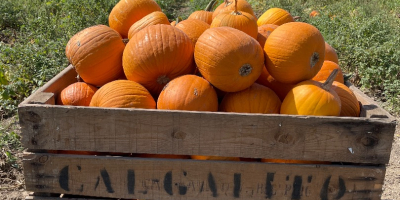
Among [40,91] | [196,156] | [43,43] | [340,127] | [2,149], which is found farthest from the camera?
[43,43]

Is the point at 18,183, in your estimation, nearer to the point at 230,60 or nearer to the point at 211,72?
the point at 211,72

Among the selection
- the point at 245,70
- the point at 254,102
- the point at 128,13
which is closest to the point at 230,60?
the point at 245,70

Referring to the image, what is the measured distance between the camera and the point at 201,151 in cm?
196

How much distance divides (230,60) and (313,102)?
0.48 m

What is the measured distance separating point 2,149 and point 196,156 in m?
2.52

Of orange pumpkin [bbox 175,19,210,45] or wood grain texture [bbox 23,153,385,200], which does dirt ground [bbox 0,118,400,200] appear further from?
orange pumpkin [bbox 175,19,210,45]

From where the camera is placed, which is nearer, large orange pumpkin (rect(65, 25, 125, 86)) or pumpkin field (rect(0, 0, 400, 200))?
pumpkin field (rect(0, 0, 400, 200))

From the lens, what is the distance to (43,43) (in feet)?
20.1

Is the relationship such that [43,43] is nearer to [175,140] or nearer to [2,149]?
[2,149]

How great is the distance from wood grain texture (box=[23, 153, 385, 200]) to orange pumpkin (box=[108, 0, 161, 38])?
52.1 inches

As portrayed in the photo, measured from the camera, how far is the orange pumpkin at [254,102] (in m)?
2.14

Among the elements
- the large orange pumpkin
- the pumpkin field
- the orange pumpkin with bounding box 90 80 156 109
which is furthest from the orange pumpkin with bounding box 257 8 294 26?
the orange pumpkin with bounding box 90 80 156 109

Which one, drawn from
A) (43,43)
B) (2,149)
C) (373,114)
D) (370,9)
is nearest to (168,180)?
(373,114)

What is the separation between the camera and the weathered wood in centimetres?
190
